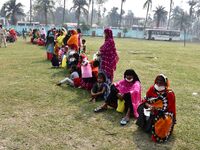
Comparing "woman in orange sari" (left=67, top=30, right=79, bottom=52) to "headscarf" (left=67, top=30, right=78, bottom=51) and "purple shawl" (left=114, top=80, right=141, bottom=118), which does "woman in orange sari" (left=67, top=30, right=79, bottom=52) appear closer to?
"headscarf" (left=67, top=30, right=78, bottom=51)

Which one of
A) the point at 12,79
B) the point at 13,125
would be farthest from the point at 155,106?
the point at 12,79

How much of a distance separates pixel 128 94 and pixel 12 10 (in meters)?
53.6

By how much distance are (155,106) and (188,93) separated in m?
3.33

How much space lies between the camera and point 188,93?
25.5ft

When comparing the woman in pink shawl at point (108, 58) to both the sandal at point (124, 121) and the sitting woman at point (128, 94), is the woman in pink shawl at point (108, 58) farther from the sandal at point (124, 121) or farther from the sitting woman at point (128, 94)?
the sandal at point (124, 121)

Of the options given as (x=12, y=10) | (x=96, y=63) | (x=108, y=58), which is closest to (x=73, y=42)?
(x=96, y=63)

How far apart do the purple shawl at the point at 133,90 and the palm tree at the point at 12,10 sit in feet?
173

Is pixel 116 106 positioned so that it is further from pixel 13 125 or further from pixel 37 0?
pixel 37 0

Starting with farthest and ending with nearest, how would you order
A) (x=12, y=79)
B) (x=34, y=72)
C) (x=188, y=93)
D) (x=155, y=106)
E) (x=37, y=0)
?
(x=37, y=0) → (x=34, y=72) → (x=12, y=79) → (x=188, y=93) → (x=155, y=106)

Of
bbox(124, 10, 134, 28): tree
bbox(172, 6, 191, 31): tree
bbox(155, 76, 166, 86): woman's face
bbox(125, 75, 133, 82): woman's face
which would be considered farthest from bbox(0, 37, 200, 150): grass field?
bbox(124, 10, 134, 28): tree

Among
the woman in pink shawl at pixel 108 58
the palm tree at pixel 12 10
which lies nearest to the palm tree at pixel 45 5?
the palm tree at pixel 12 10

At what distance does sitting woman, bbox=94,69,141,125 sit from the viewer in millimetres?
5441

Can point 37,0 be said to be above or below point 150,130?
above

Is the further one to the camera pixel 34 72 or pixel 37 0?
pixel 37 0
